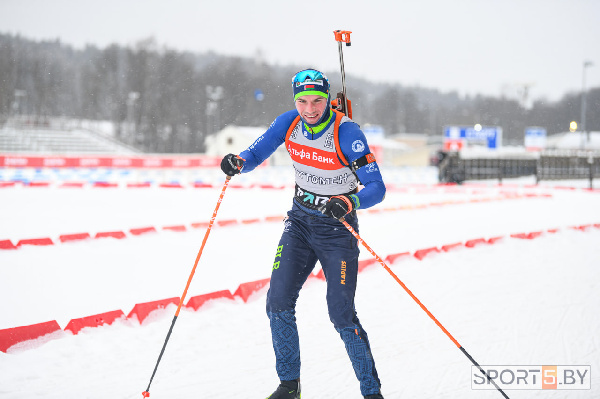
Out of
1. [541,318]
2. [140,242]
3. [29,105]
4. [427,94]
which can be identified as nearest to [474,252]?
[541,318]

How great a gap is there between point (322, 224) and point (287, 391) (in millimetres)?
1093

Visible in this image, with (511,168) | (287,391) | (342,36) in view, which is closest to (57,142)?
(511,168)

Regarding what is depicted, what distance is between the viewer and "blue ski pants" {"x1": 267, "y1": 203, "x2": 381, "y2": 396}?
3379mm

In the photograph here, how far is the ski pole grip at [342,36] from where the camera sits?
4.38 m

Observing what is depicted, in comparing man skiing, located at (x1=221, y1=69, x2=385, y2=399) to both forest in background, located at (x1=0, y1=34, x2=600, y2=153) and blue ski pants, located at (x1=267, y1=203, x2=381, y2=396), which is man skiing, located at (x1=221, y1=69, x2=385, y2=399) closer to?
blue ski pants, located at (x1=267, y1=203, x2=381, y2=396)

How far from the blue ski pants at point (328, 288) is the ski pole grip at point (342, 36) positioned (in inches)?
63.3

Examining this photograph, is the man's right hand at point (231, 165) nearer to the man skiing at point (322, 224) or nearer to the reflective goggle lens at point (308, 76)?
the man skiing at point (322, 224)

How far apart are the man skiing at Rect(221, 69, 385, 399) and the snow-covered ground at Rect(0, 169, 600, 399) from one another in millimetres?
520

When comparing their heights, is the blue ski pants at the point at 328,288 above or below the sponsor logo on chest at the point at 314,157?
below

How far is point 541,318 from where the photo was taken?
545 cm

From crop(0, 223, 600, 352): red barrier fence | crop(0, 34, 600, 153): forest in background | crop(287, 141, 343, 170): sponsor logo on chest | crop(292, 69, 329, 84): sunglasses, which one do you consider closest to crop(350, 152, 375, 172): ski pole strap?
crop(287, 141, 343, 170): sponsor logo on chest

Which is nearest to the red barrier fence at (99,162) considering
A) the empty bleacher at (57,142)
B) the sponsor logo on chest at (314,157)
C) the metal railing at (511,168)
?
the metal railing at (511,168)

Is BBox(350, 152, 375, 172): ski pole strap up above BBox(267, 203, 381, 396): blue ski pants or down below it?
above

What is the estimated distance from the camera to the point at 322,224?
3557 mm
